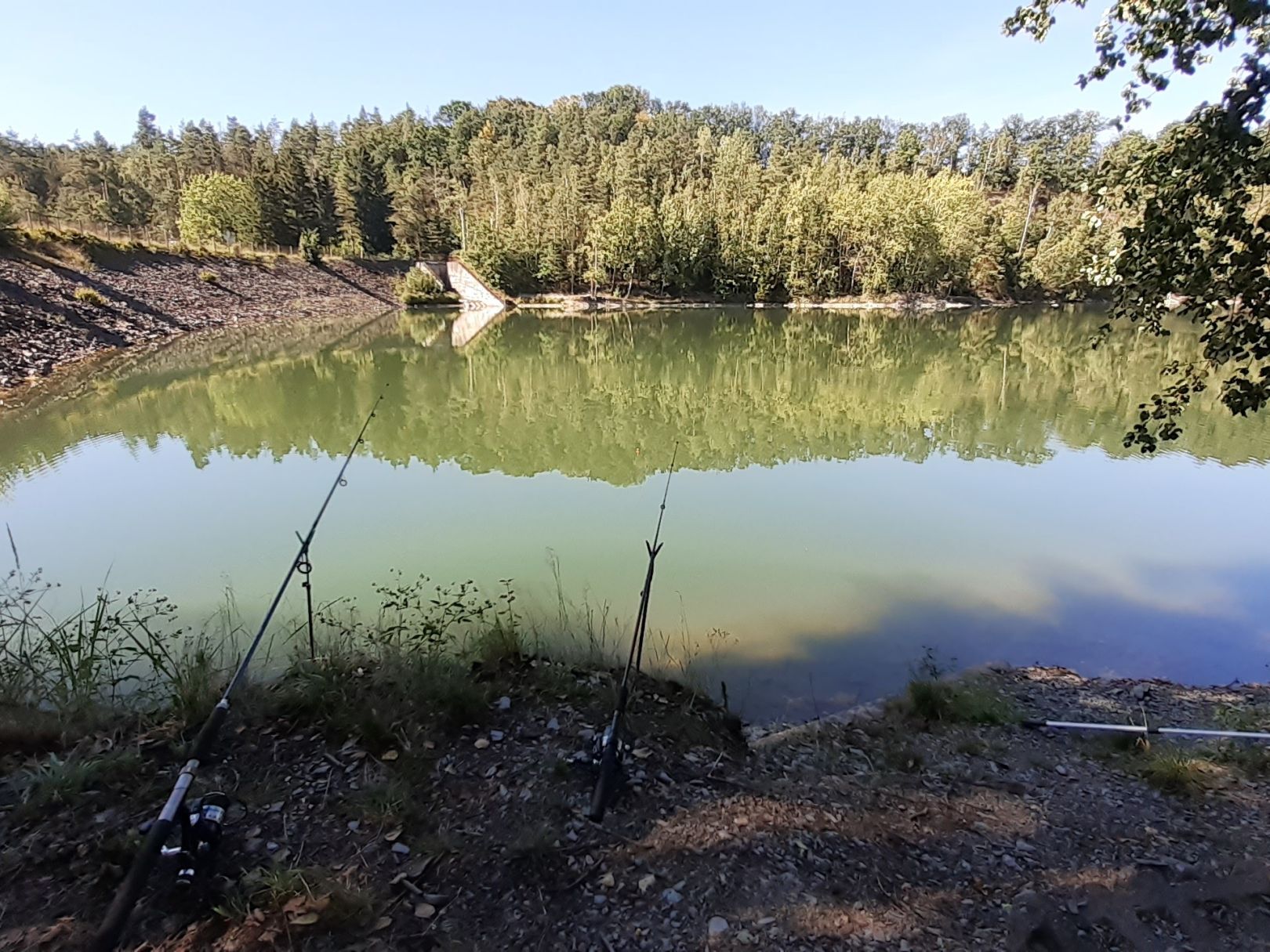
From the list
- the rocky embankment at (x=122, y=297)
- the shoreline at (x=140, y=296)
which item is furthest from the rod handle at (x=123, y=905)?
the rocky embankment at (x=122, y=297)

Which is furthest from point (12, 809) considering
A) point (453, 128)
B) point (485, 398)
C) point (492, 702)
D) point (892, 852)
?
point (453, 128)

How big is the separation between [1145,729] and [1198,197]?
3.03 metres

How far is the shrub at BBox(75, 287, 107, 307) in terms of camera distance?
77.9 ft

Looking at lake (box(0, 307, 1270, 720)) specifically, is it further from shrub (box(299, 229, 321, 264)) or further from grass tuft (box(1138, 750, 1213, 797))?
shrub (box(299, 229, 321, 264))

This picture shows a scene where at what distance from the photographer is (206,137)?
7500 centimetres

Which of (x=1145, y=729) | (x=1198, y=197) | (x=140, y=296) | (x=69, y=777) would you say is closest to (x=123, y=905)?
(x=69, y=777)

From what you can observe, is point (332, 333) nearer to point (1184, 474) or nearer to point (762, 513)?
point (762, 513)

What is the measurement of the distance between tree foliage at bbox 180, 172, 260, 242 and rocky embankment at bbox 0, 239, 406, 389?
893 centimetres

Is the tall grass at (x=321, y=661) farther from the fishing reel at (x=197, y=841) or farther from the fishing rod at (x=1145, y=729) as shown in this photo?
the fishing rod at (x=1145, y=729)

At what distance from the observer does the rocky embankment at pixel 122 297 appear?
19625 millimetres

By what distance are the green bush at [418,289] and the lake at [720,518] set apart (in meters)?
30.7

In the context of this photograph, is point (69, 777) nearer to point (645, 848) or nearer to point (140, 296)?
point (645, 848)

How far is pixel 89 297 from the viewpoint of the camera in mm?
23969

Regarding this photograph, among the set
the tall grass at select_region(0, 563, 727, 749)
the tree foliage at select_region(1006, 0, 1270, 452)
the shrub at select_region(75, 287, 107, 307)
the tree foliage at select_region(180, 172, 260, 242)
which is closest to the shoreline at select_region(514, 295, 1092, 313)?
the tree foliage at select_region(180, 172, 260, 242)
